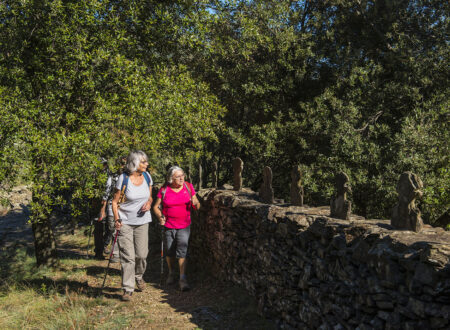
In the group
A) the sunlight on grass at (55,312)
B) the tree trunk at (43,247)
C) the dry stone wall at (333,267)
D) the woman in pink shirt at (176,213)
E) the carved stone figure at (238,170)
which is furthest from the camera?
the tree trunk at (43,247)

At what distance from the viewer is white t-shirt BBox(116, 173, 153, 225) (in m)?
6.02

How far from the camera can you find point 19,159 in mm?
6336

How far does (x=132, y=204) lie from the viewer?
6105 millimetres

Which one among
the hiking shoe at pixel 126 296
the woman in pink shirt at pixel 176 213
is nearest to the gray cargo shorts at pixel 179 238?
the woman in pink shirt at pixel 176 213

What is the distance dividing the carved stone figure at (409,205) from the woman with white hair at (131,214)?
3978 millimetres

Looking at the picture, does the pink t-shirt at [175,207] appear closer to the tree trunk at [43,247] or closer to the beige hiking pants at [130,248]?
the beige hiking pants at [130,248]

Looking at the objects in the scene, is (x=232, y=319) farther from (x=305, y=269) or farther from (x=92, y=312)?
(x=92, y=312)

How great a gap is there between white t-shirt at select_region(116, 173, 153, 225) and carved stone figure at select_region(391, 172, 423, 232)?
3.97 meters

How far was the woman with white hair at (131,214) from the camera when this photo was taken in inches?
237

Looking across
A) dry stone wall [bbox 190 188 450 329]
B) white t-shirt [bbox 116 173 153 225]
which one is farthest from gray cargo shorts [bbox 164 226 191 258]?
dry stone wall [bbox 190 188 450 329]

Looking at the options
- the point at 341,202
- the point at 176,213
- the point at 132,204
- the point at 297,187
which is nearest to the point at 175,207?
the point at 176,213

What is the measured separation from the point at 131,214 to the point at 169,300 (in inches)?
63.7

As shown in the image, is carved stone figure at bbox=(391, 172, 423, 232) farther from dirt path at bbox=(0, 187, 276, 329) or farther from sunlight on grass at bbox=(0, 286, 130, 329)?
sunlight on grass at bbox=(0, 286, 130, 329)

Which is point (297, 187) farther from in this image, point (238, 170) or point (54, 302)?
point (54, 302)
